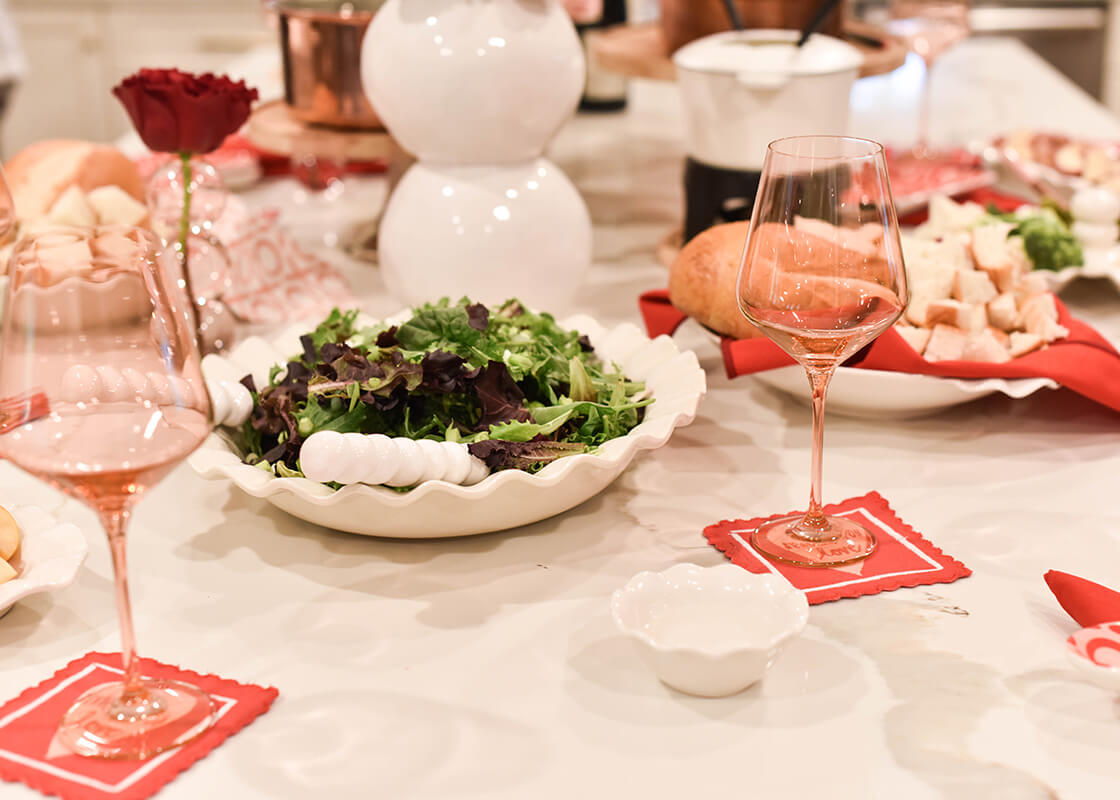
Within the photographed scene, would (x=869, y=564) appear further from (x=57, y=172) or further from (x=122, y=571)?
(x=57, y=172)

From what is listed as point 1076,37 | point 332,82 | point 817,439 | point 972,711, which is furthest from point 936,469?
point 1076,37

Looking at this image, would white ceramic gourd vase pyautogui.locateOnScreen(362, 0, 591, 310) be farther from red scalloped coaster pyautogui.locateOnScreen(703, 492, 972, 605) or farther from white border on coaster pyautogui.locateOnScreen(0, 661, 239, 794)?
white border on coaster pyautogui.locateOnScreen(0, 661, 239, 794)

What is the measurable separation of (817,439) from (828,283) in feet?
0.37

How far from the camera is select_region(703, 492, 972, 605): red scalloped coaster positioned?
0.80m

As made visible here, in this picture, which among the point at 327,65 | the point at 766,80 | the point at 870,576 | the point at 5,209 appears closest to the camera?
the point at 870,576

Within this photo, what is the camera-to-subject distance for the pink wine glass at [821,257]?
0.77 m

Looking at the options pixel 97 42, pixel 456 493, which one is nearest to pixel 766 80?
pixel 456 493

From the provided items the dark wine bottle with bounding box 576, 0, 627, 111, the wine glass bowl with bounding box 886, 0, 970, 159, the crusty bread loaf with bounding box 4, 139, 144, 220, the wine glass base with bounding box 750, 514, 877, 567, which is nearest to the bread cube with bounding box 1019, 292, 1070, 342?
the wine glass base with bounding box 750, 514, 877, 567

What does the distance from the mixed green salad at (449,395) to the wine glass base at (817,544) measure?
14cm

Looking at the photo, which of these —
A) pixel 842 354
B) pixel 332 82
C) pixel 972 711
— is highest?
pixel 332 82

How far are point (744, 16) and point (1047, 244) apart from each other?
0.53 m

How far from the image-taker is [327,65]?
1.45 metres

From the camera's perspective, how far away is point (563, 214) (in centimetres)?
126

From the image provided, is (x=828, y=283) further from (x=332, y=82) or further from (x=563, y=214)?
(x=332, y=82)
